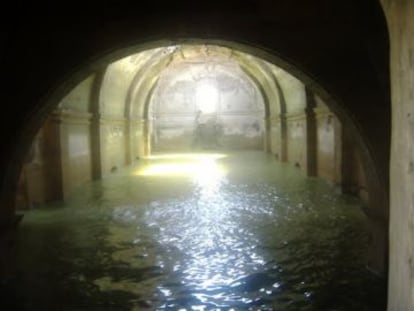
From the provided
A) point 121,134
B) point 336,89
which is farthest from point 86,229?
point 121,134

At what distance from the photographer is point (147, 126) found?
22172mm

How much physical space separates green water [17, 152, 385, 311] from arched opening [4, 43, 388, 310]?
429 mm

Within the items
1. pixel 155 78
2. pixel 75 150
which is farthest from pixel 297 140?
pixel 155 78

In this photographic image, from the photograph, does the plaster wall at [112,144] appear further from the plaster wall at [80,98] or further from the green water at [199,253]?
the green water at [199,253]

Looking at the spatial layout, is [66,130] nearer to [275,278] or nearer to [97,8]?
[97,8]

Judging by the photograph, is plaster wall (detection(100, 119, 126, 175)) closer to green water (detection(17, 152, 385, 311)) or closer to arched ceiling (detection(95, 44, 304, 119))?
arched ceiling (detection(95, 44, 304, 119))

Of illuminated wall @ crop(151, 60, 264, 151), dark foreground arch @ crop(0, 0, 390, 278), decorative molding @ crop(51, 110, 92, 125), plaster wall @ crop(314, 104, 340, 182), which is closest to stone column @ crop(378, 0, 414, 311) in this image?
dark foreground arch @ crop(0, 0, 390, 278)

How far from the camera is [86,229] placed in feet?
24.0

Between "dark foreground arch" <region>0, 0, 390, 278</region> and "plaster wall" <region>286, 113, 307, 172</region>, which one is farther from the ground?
"dark foreground arch" <region>0, 0, 390, 278</region>

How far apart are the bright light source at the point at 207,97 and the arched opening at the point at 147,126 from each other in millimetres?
2257

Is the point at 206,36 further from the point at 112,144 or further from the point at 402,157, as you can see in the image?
the point at 112,144

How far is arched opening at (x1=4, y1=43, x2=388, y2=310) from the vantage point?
32.1ft

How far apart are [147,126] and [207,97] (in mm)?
5757

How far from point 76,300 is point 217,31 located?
3265 millimetres
